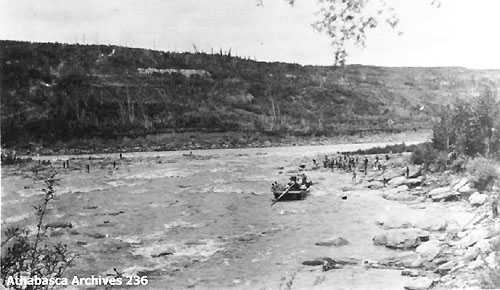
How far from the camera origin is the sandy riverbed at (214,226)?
8.38 metres

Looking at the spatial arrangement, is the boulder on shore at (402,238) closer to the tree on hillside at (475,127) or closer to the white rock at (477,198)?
the white rock at (477,198)

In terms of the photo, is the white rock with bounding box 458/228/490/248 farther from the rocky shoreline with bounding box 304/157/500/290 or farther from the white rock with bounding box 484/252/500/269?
the white rock with bounding box 484/252/500/269

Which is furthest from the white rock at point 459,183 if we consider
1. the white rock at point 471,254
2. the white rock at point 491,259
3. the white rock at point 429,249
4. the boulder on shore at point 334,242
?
the white rock at point 491,259

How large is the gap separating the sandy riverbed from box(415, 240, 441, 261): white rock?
1.89 ft

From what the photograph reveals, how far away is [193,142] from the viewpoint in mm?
40156

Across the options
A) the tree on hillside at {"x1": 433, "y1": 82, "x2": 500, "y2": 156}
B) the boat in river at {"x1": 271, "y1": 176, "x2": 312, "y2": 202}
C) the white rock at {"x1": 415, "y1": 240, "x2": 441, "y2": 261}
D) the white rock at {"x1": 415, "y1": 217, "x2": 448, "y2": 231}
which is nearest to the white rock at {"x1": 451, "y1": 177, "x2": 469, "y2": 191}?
the tree on hillside at {"x1": 433, "y1": 82, "x2": 500, "y2": 156}

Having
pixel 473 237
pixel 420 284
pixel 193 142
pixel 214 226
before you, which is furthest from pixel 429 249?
pixel 193 142

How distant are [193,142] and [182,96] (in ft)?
42.7

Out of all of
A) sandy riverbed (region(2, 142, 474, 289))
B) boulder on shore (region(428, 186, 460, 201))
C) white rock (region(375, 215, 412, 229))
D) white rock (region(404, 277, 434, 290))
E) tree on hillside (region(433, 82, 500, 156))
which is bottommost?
sandy riverbed (region(2, 142, 474, 289))

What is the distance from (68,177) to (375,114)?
140 ft

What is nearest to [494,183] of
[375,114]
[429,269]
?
[429,269]

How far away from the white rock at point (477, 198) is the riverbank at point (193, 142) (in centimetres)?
2733

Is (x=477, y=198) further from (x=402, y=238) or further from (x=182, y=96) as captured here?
(x=182, y=96)

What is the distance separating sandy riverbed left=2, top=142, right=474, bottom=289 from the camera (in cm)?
838
